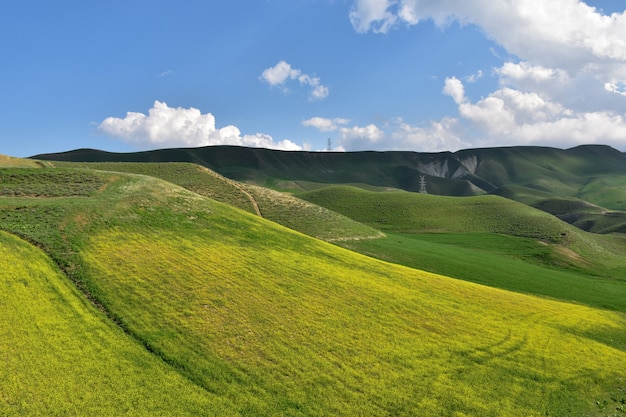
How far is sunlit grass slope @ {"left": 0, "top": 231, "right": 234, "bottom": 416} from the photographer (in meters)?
18.9

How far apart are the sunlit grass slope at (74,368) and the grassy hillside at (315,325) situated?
0.45 m

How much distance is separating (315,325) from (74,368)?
15478mm

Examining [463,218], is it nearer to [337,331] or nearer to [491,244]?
[491,244]

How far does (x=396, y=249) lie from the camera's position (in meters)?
71.6

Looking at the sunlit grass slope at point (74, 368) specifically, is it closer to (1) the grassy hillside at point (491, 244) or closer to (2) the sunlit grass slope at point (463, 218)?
(1) the grassy hillside at point (491, 244)

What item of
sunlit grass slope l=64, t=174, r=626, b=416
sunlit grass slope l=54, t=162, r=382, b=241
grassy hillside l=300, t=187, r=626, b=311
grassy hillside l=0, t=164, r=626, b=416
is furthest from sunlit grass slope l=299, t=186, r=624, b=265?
sunlit grass slope l=64, t=174, r=626, b=416

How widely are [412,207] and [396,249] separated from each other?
65.3 m

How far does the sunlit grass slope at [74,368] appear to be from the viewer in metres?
18.9

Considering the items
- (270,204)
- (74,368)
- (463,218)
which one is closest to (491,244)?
(463,218)

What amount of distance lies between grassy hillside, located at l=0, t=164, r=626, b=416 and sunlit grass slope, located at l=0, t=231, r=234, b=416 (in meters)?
0.45

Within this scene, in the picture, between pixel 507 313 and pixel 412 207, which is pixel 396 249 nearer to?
pixel 507 313

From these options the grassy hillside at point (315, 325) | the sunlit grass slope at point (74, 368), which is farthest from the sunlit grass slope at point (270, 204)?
the sunlit grass slope at point (74, 368)

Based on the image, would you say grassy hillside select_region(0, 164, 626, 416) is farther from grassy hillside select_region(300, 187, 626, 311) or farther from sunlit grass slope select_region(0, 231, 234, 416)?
grassy hillside select_region(300, 187, 626, 311)

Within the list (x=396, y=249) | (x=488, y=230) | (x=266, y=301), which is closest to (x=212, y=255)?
(x=266, y=301)
